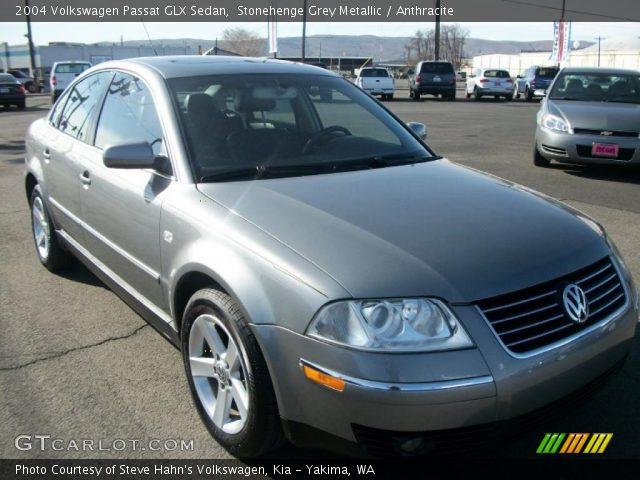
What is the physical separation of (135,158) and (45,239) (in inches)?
93.9

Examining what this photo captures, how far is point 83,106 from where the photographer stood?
4281mm

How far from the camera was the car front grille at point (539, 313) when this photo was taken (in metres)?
2.16

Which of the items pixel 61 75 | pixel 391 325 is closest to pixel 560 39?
pixel 61 75

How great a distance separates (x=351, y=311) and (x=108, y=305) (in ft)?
8.89

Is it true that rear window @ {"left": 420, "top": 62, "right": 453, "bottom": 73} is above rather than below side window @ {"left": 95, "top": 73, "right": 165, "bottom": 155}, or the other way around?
above

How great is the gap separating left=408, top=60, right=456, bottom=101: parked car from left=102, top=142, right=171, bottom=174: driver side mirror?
2867cm

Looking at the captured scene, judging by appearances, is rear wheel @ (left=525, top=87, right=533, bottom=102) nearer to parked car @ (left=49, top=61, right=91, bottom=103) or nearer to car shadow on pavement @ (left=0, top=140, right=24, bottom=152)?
parked car @ (left=49, top=61, right=91, bottom=103)

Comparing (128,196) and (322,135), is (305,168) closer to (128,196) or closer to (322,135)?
(322,135)

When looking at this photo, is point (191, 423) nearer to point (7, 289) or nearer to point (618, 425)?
point (618, 425)

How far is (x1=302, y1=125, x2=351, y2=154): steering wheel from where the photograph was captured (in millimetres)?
3383

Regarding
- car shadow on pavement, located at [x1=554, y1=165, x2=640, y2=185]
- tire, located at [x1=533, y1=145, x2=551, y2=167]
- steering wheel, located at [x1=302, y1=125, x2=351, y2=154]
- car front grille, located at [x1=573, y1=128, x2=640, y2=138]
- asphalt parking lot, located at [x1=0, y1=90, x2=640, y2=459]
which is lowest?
asphalt parking lot, located at [x1=0, y1=90, x2=640, y2=459]

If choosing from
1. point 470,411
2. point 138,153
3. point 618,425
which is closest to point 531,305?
point 470,411

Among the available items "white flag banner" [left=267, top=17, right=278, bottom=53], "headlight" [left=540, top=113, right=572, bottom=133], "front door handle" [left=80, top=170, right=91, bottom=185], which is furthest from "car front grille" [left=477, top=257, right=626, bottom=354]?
"white flag banner" [left=267, top=17, right=278, bottom=53]

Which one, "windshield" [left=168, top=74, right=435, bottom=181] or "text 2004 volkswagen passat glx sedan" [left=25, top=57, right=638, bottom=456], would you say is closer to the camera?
"text 2004 volkswagen passat glx sedan" [left=25, top=57, right=638, bottom=456]
